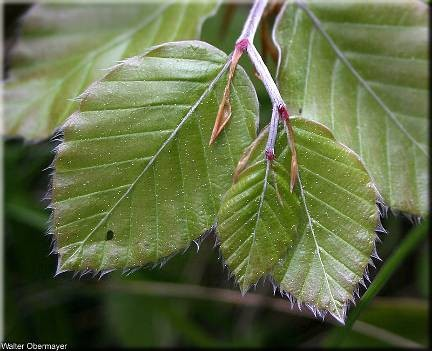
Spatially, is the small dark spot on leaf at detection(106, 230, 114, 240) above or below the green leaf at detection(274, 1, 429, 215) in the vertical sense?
below

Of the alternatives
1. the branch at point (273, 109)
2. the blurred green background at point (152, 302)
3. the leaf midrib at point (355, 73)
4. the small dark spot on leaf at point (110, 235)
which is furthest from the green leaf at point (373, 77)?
the blurred green background at point (152, 302)

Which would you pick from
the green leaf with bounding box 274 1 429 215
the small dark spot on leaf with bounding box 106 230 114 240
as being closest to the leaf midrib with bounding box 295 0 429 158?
the green leaf with bounding box 274 1 429 215

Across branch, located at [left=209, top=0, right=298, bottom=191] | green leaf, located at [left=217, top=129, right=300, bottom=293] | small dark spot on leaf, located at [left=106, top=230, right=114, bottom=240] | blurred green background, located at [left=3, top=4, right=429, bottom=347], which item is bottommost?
blurred green background, located at [left=3, top=4, right=429, bottom=347]

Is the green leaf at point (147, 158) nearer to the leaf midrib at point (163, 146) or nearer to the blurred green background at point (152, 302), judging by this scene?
the leaf midrib at point (163, 146)

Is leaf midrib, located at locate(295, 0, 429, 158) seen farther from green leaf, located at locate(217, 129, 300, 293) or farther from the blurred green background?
the blurred green background

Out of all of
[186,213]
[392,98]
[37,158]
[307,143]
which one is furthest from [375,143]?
[37,158]

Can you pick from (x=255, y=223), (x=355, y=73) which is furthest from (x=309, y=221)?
(x=355, y=73)
